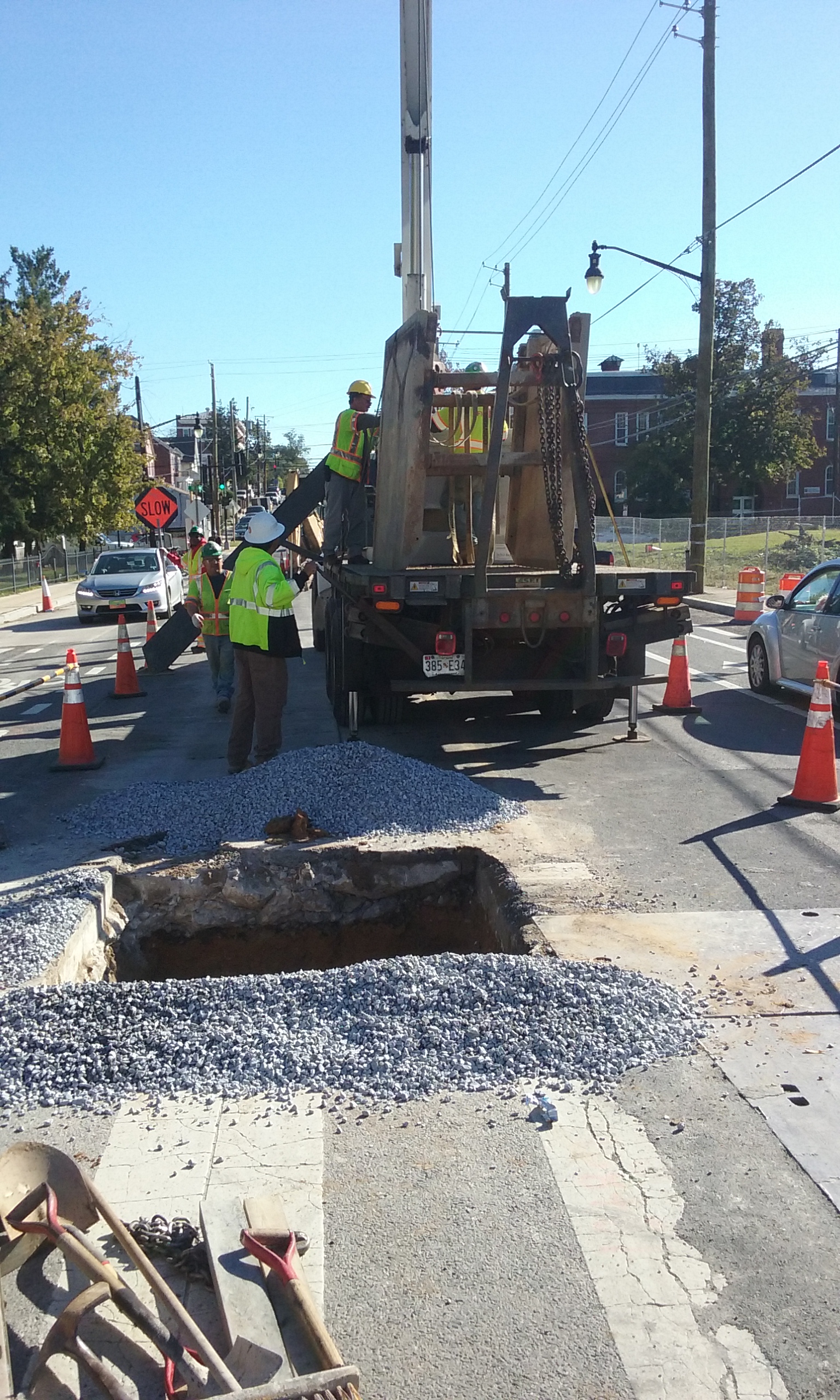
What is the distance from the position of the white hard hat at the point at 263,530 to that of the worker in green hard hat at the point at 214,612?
339 centimetres

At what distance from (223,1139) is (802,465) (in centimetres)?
5831

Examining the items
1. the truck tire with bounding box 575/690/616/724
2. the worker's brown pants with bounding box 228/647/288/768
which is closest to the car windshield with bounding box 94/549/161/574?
the truck tire with bounding box 575/690/616/724

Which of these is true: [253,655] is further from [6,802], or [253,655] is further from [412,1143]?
[412,1143]

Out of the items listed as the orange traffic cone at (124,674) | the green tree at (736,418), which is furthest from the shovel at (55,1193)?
the green tree at (736,418)

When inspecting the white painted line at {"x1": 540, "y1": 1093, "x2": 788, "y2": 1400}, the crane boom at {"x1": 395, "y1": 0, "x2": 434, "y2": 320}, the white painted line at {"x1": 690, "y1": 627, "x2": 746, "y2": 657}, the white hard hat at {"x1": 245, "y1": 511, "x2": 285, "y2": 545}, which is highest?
the crane boom at {"x1": 395, "y1": 0, "x2": 434, "y2": 320}

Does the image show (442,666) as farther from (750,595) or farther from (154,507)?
(154,507)

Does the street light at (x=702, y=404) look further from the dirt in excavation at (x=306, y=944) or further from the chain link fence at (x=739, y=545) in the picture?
the dirt in excavation at (x=306, y=944)

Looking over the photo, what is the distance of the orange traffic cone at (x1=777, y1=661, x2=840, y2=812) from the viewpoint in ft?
25.9

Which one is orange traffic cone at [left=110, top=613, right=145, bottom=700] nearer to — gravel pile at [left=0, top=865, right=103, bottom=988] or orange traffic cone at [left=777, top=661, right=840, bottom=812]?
gravel pile at [left=0, top=865, right=103, bottom=988]

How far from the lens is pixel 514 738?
422 inches

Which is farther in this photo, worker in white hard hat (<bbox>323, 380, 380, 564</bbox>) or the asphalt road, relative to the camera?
worker in white hard hat (<bbox>323, 380, 380, 564</bbox>)

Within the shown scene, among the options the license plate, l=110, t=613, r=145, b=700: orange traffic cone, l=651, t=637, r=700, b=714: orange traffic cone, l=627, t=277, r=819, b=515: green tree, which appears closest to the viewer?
the license plate

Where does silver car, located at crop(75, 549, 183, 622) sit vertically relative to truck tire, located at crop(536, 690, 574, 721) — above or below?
above

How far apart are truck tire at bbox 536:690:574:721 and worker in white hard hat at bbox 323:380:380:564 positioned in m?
2.26
